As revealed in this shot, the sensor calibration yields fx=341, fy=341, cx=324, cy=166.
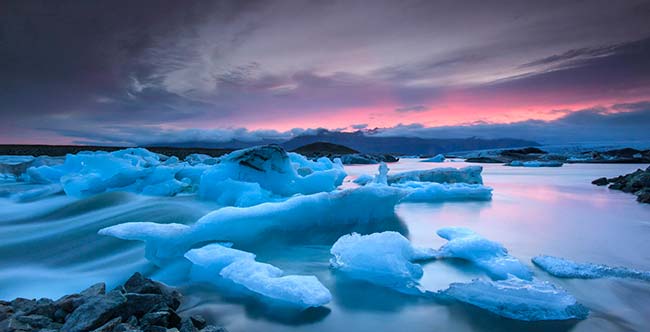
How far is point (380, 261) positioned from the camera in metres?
2.76

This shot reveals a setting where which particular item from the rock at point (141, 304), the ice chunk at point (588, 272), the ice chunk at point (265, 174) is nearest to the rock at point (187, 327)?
the rock at point (141, 304)

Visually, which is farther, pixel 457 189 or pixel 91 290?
pixel 457 189

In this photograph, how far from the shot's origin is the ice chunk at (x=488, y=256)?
2746 millimetres

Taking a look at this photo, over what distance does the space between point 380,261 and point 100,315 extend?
1.90 metres

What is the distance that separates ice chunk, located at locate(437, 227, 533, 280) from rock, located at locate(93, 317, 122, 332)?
2612mm

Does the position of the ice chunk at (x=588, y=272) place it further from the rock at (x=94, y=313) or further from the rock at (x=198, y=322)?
the rock at (x=94, y=313)

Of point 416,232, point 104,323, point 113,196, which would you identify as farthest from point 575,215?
point 113,196

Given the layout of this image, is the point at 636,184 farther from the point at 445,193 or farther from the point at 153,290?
the point at 153,290

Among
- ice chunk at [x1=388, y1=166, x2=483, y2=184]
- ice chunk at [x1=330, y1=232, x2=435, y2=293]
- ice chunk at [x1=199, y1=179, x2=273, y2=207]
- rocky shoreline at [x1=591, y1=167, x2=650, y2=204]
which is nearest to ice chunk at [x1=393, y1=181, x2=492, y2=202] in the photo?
ice chunk at [x1=388, y1=166, x2=483, y2=184]

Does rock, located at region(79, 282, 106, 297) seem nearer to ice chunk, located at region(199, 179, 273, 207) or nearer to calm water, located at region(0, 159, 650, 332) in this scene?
calm water, located at region(0, 159, 650, 332)

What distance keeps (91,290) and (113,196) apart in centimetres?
514

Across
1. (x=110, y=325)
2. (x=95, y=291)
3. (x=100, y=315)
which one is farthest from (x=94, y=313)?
(x=95, y=291)

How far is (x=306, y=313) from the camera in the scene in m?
2.23

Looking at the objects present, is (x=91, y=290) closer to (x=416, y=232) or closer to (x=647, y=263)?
(x=416, y=232)
